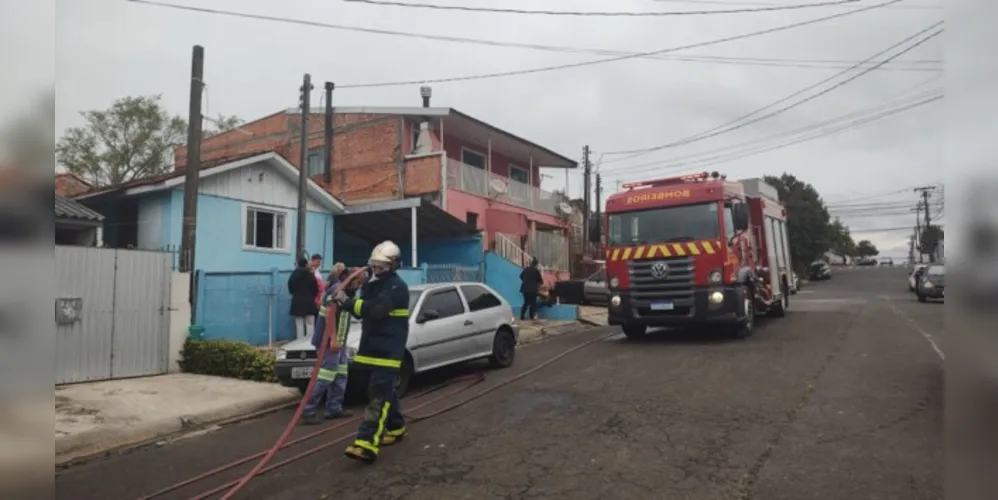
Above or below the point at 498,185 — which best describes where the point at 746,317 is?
below

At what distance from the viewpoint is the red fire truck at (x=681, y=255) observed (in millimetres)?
11391

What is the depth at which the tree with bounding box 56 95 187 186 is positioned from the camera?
1211 inches

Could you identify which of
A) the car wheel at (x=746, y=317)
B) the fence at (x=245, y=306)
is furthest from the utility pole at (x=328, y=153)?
the car wheel at (x=746, y=317)

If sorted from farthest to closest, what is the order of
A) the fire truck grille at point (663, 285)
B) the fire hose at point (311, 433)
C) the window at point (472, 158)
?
Result: 1. the window at point (472, 158)
2. the fire truck grille at point (663, 285)
3. the fire hose at point (311, 433)

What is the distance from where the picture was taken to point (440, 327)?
9.07 m

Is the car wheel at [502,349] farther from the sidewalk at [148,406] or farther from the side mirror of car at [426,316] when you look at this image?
the sidewalk at [148,406]

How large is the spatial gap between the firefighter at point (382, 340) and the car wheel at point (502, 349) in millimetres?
4245

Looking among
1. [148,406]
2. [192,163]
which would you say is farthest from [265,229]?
[148,406]

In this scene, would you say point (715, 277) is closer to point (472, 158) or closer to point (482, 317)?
point (482, 317)

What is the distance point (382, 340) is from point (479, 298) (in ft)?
14.5

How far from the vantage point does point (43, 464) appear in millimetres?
1378

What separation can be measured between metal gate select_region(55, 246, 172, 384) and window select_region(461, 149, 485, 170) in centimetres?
1648

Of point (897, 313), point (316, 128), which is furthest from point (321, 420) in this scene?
point (316, 128)

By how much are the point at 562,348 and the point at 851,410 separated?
6585 mm
